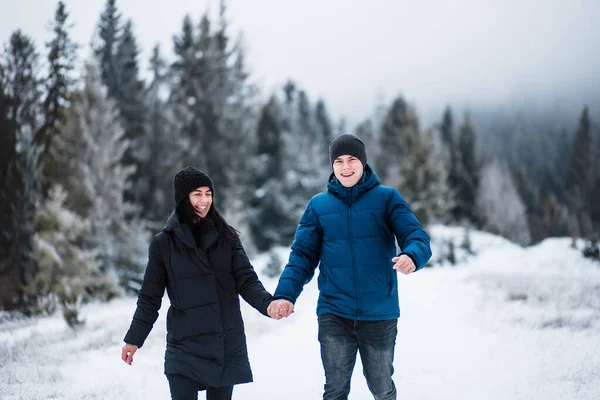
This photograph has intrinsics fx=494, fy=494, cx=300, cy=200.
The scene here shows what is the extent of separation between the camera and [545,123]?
133 ft

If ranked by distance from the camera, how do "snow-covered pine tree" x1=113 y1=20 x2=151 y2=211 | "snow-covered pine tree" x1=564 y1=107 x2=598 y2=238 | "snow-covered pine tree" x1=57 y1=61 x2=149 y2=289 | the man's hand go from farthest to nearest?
"snow-covered pine tree" x1=564 y1=107 x2=598 y2=238 < "snow-covered pine tree" x1=113 y1=20 x2=151 y2=211 < "snow-covered pine tree" x1=57 y1=61 x2=149 y2=289 < the man's hand

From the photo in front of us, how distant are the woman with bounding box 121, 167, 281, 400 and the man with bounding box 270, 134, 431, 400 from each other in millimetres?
305

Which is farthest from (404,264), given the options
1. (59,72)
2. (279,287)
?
(59,72)

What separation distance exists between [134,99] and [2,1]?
30.4 feet

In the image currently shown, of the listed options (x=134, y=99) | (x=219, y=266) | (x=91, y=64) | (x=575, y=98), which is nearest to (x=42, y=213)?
(x=91, y=64)

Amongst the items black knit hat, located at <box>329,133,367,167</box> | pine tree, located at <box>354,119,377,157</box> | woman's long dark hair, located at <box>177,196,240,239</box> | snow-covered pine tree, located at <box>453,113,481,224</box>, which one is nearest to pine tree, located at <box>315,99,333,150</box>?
pine tree, located at <box>354,119,377,157</box>

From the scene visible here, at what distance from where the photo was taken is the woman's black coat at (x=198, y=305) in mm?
2977

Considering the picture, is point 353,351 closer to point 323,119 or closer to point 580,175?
point 580,175

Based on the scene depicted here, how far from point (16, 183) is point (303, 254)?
549 inches

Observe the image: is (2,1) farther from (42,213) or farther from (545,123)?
(545,123)

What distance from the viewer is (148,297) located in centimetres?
313

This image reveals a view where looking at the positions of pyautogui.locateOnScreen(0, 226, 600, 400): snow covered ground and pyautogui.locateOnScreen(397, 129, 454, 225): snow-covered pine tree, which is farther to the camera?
pyautogui.locateOnScreen(397, 129, 454, 225): snow-covered pine tree

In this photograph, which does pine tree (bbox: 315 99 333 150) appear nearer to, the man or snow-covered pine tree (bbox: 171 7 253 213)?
snow-covered pine tree (bbox: 171 7 253 213)

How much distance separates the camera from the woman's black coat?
298 cm
